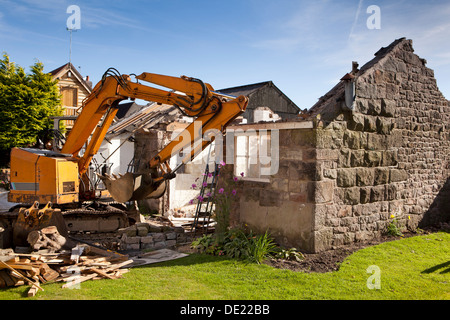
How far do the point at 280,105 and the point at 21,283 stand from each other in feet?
86.9

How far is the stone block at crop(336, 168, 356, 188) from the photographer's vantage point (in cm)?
804

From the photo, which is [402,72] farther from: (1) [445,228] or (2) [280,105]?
(2) [280,105]

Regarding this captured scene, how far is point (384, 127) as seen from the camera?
9094 mm

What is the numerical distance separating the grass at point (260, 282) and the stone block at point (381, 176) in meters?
1.95

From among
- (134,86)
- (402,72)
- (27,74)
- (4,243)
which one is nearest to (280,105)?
(27,74)

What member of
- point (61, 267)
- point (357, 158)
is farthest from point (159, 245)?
point (357, 158)

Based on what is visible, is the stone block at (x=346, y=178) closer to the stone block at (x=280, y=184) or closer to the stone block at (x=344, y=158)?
the stone block at (x=344, y=158)

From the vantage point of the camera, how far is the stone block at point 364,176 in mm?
8469

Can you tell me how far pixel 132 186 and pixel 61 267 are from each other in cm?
217

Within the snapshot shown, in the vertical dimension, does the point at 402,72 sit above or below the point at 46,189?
above

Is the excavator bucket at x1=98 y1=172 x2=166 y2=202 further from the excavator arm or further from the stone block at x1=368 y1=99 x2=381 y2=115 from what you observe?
the stone block at x1=368 y1=99 x2=381 y2=115

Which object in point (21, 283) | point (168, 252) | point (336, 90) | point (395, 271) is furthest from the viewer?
point (336, 90)

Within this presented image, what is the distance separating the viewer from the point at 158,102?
8.23m

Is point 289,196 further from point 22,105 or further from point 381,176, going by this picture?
point 22,105
